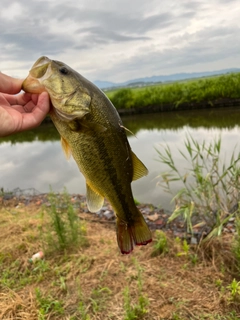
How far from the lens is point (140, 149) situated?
1409cm

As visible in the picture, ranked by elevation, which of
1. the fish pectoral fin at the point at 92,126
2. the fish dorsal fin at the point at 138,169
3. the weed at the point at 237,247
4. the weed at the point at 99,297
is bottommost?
the weed at the point at 99,297

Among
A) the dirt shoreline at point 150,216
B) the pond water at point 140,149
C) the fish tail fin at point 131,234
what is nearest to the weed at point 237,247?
the dirt shoreline at point 150,216

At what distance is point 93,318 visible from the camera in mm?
3852

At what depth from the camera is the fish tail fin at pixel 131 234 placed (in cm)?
219

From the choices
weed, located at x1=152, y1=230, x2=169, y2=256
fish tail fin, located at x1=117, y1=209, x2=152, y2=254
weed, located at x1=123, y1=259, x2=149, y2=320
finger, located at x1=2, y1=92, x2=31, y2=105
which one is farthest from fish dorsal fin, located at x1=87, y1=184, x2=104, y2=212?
weed, located at x1=152, y1=230, x2=169, y2=256

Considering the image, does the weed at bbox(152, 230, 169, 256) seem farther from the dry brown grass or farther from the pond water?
the pond water

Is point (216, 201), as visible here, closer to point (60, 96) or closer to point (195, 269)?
point (195, 269)

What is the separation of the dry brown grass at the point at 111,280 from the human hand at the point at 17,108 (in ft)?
7.98

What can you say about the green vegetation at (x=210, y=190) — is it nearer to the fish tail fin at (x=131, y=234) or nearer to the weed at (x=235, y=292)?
the weed at (x=235, y=292)

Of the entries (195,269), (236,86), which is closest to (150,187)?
(195,269)

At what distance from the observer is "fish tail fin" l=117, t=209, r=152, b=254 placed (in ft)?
7.19

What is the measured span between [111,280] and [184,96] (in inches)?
832

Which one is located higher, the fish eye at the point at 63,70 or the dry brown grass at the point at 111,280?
the fish eye at the point at 63,70

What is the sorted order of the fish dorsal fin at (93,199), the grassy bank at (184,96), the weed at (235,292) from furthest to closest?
the grassy bank at (184,96) → the weed at (235,292) → the fish dorsal fin at (93,199)
